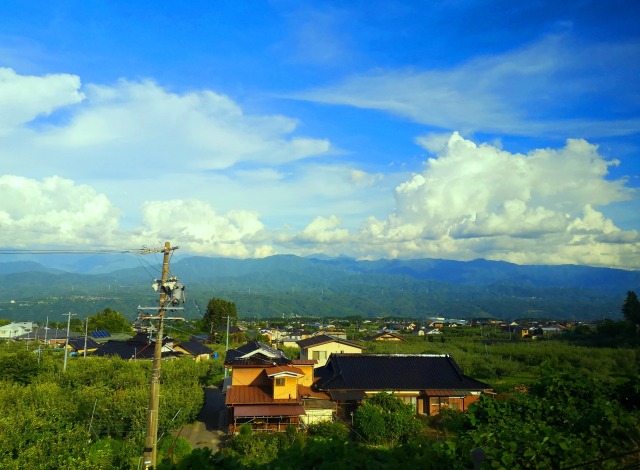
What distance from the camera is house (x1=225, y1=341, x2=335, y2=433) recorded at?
19.8 metres

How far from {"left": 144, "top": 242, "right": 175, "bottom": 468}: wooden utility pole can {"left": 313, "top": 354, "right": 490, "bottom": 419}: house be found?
13266 millimetres

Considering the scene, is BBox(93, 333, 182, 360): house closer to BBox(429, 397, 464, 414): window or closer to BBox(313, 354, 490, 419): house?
BBox(313, 354, 490, 419): house

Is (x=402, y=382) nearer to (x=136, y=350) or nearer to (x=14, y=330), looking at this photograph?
(x=136, y=350)

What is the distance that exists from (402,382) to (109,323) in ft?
186

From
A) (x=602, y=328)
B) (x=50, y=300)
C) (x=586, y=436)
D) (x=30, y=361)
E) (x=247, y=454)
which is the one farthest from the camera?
(x=50, y=300)

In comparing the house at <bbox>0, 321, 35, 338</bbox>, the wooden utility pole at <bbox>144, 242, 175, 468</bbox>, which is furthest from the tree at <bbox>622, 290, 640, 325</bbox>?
the house at <bbox>0, 321, 35, 338</bbox>

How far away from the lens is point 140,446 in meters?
15.8

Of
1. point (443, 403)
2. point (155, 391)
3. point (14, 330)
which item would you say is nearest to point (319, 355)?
point (443, 403)

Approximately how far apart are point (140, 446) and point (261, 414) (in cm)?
518

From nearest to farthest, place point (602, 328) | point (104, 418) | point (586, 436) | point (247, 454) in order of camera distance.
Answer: point (586, 436) < point (247, 454) < point (104, 418) < point (602, 328)

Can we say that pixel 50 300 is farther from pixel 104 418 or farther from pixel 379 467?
pixel 379 467

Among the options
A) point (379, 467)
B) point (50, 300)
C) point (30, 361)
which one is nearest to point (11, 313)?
point (50, 300)

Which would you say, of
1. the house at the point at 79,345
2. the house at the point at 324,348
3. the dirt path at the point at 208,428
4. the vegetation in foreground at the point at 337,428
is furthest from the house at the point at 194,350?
the dirt path at the point at 208,428

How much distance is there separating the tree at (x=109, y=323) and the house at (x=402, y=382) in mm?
51681
